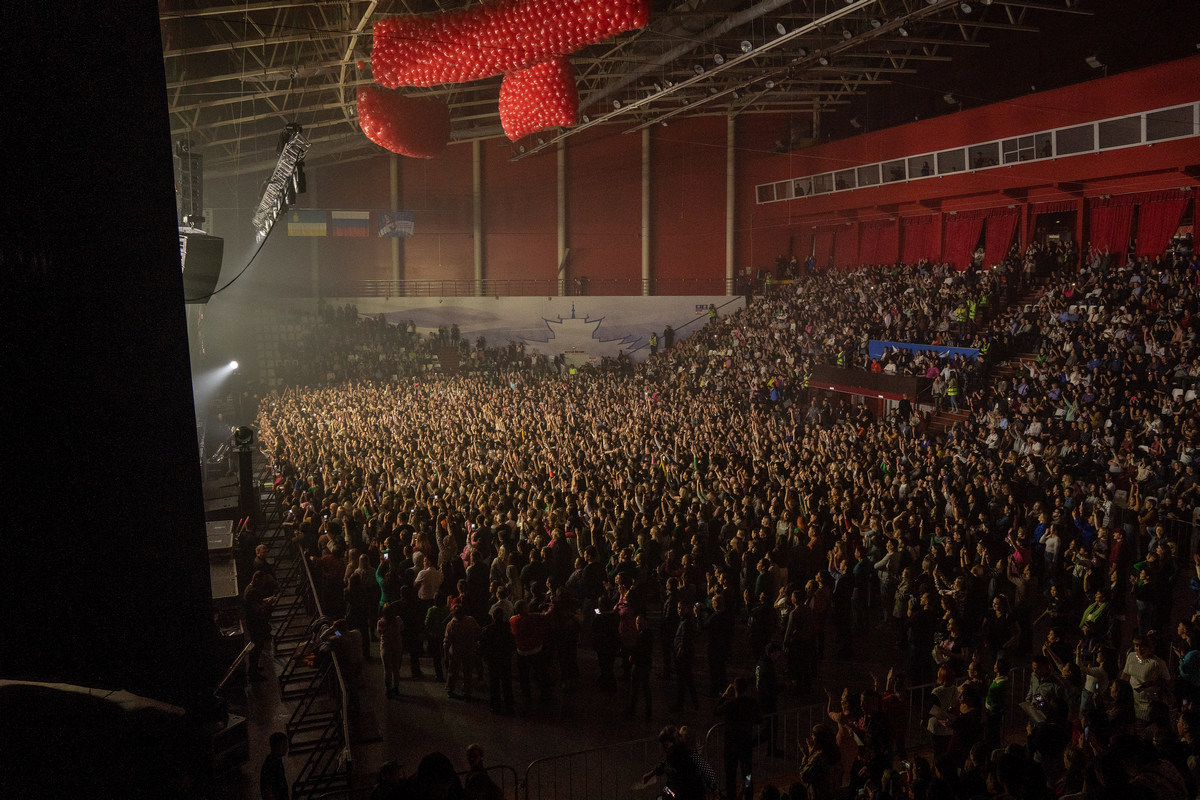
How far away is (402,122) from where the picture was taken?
9.74m

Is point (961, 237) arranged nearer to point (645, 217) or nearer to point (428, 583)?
point (645, 217)

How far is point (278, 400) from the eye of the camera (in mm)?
21906

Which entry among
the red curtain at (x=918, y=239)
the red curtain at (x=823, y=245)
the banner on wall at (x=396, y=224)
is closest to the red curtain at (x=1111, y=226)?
the red curtain at (x=918, y=239)

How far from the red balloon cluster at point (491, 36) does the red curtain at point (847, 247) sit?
18.7 m

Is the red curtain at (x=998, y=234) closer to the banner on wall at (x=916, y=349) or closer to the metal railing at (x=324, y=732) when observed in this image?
the banner on wall at (x=916, y=349)

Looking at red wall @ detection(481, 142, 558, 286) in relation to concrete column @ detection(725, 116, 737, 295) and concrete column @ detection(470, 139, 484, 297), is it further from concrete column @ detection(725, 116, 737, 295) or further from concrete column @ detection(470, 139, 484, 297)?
concrete column @ detection(725, 116, 737, 295)

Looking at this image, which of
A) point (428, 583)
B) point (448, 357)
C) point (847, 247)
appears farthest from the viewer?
point (448, 357)

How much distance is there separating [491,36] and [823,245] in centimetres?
2040

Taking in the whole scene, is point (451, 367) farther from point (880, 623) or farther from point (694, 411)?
point (880, 623)

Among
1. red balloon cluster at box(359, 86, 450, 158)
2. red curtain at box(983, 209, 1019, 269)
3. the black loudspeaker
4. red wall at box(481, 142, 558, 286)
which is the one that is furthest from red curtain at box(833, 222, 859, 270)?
the black loudspeaker

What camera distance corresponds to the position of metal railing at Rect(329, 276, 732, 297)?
27.1 m

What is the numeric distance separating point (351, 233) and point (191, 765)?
81.8ft

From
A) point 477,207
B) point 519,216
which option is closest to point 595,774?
point 519,216

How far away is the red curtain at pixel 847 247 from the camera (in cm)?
2412
